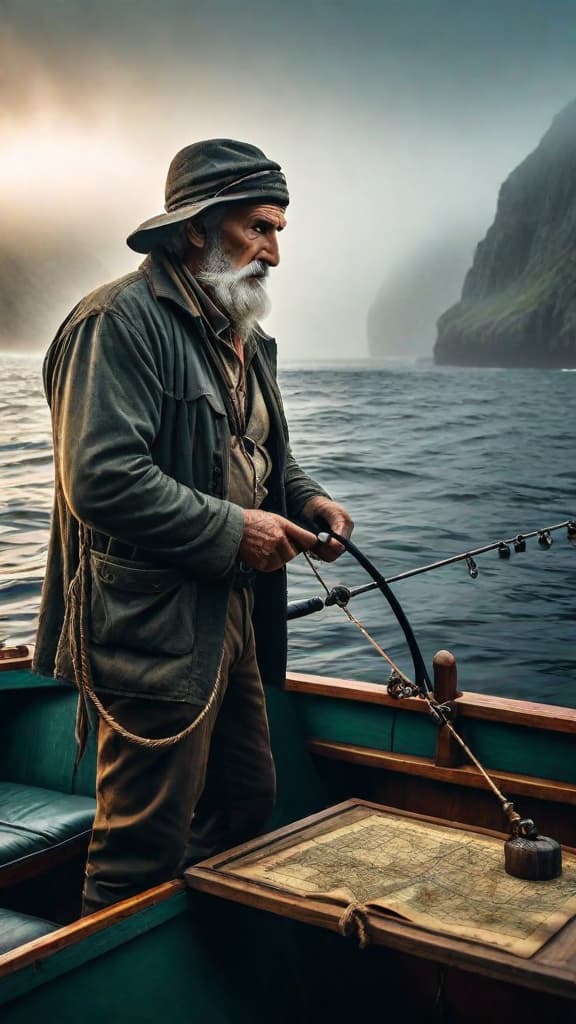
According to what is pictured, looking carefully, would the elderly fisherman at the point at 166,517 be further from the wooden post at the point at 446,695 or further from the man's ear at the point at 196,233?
the wooden post at the point at 446,695

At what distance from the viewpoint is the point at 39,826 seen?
2449mm

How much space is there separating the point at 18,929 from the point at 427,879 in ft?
2.35

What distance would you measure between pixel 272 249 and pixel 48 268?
730cm

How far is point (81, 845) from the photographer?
248cm

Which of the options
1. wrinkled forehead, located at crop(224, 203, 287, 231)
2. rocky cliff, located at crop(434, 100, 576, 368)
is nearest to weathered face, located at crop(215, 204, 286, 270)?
wrinkled forehead, located at crop(224, 203, 287, 231)

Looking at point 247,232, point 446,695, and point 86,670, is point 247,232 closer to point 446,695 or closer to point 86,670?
point 86,670

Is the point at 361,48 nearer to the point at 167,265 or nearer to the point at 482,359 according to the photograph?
the point at 482,359

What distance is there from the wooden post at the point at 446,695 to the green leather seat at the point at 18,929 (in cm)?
98

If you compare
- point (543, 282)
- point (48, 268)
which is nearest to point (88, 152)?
point (48, 268)

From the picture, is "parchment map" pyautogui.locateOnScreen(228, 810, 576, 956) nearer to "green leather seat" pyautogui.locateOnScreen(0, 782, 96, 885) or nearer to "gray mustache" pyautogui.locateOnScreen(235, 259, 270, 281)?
"green leather seat" pyautogui.locateOnScreen(0, 782, 96, 885)

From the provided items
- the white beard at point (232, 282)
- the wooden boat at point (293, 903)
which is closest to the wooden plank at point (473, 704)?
the wooden boat at point (293, 903)

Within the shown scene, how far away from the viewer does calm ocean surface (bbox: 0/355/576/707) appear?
304 inches

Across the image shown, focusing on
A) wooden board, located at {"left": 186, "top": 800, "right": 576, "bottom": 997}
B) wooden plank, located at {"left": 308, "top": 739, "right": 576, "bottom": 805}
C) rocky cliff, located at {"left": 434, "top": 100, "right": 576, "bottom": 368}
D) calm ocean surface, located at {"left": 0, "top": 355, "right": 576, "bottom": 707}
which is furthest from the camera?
rocky cliff, located at {"left": 434, "top": 100, "right": 576, "bottom": 368}

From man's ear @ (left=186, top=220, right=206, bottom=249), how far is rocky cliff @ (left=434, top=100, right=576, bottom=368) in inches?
362
